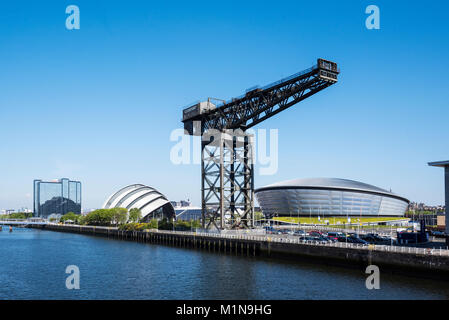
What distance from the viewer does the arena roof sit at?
144 meters

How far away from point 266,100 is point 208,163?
15000 mm

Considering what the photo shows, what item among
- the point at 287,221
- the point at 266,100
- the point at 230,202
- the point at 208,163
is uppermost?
the point at 266,100

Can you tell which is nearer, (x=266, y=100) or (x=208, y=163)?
(x=266, y=100)

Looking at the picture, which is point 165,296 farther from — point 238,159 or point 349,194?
point 349,194

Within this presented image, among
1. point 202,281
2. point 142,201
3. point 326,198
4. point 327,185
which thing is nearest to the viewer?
point 202,281

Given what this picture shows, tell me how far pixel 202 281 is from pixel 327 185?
114 metres

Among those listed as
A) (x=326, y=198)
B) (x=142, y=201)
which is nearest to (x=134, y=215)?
(x=142, y=201)

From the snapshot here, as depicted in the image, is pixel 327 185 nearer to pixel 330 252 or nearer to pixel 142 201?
pixel 142 201

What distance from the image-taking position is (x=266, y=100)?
200ft

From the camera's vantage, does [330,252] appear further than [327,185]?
No

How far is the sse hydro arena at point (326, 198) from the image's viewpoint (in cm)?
14388

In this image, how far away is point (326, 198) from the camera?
5674 inches
